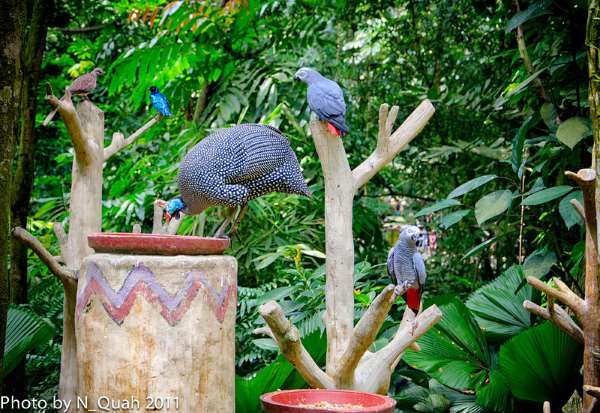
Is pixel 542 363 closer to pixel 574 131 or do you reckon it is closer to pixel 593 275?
pixel 593 275

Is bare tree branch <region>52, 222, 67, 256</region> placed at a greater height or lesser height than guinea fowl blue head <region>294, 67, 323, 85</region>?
lesser

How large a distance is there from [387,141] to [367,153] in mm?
2796

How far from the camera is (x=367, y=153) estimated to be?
559 centimetres

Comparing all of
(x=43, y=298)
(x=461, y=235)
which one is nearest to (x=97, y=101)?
(x=43, y=298)

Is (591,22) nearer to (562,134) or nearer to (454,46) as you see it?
(562,134)

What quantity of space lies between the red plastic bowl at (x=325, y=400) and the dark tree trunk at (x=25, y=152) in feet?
4.69

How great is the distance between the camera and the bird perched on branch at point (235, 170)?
7.83 ft

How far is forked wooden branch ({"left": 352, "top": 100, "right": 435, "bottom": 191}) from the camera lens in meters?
2.78

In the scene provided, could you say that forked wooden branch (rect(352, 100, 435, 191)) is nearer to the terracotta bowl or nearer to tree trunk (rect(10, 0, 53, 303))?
the terracotta bowl

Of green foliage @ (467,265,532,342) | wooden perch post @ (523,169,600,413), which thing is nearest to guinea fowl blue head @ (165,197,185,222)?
wooden perch post @ (523,169,600,413)

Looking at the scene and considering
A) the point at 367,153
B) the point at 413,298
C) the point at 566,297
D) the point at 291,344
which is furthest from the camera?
the point at 367,153

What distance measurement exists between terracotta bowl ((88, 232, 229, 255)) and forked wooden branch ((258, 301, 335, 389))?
11.7 inches

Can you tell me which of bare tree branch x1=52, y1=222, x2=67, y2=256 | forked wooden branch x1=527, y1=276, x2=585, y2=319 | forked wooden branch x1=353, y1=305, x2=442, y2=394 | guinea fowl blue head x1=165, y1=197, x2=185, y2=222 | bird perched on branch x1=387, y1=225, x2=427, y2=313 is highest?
guinea fowl blue head x1=165, y1=197, x2=185, y2=222

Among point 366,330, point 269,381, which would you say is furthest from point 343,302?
point 269,381
